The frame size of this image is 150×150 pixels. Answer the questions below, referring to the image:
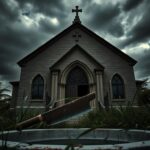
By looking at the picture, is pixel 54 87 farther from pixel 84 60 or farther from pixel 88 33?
pixel 88 33

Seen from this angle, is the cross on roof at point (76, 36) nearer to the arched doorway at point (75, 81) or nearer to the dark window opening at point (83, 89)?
the arched doorway at point (75, 81)

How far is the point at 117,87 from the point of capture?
52.5 ft

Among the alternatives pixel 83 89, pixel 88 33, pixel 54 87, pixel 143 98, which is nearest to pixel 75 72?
pixel 83 89

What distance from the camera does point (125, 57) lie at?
16.6 m

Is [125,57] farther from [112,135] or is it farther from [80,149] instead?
[80,149]

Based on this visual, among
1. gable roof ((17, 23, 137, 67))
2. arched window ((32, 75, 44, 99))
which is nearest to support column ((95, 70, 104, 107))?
gable roof ((17, 23, 137, 67))

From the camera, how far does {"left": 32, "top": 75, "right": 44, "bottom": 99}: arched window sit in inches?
625

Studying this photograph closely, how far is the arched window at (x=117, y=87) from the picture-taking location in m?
15.8

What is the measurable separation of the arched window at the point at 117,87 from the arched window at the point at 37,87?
7082 millimetres

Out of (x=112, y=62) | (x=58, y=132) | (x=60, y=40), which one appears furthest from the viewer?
(x=60, y=40)

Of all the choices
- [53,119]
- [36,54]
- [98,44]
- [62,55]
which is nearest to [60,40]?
[62,55]

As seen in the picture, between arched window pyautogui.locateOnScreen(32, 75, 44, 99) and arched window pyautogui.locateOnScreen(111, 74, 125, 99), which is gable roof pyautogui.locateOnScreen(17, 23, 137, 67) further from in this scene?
arched window pyautogui.locateOnScreen(32, 75, 44, 99)

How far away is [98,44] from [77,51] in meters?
2.55

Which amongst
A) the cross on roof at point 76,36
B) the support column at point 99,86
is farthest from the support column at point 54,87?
the cross on roof at point 76,36
